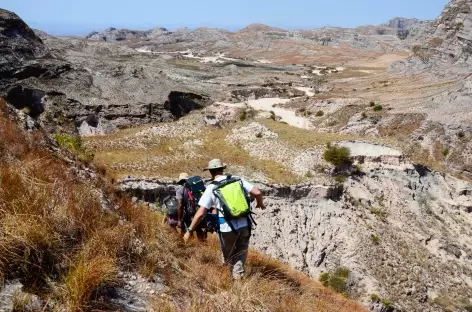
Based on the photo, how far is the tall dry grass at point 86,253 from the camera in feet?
17.0

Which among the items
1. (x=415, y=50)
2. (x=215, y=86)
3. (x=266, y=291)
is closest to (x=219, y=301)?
(x=266, y=291)

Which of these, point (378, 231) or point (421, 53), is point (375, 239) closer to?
point (378, 231)

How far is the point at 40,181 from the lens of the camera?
22.6 ft

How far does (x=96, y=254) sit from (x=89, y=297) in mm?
897

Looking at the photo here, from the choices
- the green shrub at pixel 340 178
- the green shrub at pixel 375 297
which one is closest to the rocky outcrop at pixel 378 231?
the green shrub at pixel 375 297

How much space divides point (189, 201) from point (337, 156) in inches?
703

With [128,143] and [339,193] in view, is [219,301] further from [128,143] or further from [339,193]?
[128,143]

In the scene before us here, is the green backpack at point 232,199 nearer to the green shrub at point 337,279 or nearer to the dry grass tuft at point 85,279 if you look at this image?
the dry grass tuft at point 85,279

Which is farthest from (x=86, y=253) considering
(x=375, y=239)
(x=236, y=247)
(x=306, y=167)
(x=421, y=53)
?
(x=421, y=53)

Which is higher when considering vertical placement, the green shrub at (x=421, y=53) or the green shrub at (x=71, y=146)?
the green shrub at (x=421, y=53)

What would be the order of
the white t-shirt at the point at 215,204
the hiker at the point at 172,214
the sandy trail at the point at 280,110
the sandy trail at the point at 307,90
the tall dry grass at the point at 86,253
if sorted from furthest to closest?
1. the sandy trail at the point at 307,90
2. the sandy trail at the point at 280,110
3. the hiker at the point at 172,214
4. the white t-shirt at the point at 215,204
5. the tall dry grass at the point at 86,253

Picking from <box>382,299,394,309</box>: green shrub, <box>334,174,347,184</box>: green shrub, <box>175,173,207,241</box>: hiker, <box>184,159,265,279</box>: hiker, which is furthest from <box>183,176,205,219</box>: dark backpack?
<box>334,174,347,184</box>: green shrub

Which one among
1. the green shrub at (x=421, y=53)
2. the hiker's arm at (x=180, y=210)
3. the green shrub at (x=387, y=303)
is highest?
the green shrub at (x=421, y=53)

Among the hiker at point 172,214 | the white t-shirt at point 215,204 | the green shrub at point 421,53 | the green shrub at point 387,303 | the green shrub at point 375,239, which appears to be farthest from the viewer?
the green shrub at point 421,53
